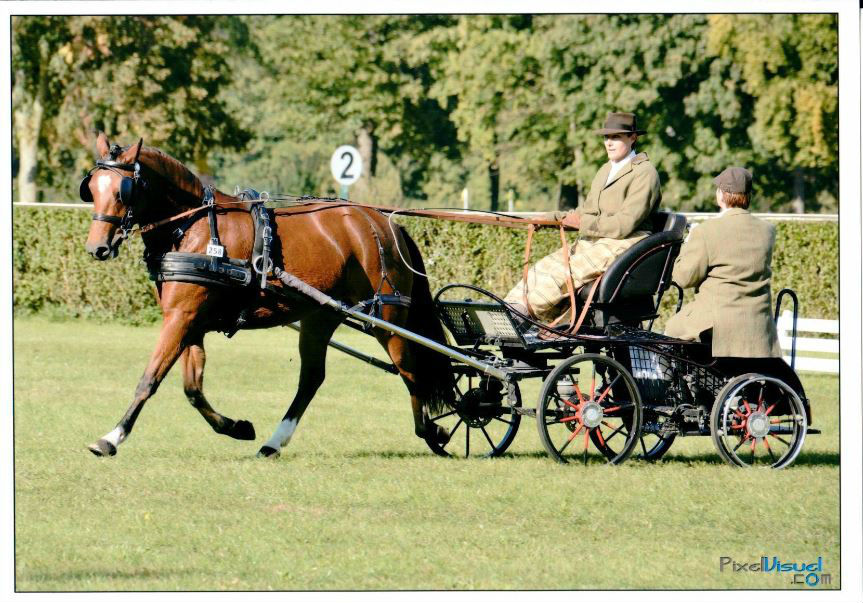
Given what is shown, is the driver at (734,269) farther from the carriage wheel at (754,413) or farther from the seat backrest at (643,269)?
the carriage wheel at (754,413)

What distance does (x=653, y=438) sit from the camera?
1214 cm

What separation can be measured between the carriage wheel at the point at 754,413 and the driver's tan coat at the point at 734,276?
0.27 metres

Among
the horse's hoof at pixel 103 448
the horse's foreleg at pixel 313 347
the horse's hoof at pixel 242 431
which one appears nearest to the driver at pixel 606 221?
the horse's foreleg at pixel 313 347

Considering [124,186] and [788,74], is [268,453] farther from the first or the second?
[788,74]

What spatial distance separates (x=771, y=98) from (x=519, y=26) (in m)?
11.4

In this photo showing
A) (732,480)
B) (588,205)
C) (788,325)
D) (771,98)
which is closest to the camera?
(732,480)

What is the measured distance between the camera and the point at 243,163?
65.3 m

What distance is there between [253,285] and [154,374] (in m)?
0.93

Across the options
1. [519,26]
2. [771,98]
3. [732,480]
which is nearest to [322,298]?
[732,480]

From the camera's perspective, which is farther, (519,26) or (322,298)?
(519,26)

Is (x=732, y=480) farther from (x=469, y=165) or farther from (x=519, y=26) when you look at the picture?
(x=469, y=165)

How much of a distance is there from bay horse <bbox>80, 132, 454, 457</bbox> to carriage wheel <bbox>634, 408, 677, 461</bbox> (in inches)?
59.1

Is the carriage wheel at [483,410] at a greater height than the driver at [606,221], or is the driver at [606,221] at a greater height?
the driver at [606,221]

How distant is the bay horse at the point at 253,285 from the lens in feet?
30.6
